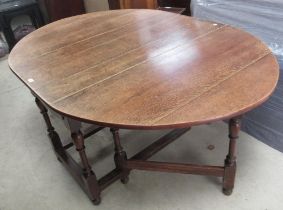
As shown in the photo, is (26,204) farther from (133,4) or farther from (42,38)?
(133,4)

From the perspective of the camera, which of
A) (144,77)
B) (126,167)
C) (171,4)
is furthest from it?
(171,4)

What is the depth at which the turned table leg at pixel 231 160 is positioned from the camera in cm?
123

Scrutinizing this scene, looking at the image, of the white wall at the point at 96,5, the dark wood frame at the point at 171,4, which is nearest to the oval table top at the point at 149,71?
the dark wood frame at the point at 171,4

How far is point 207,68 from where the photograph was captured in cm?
121

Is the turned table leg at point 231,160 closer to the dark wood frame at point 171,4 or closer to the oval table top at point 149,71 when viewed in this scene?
the oval table top at point 149,71

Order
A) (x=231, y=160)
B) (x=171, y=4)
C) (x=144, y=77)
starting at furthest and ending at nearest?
1. (x=171, y=4)
2. (x=231, y=160)
3. (x=144, y=77)

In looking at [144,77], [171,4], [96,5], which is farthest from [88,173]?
[96,5]

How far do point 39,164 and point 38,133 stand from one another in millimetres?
339

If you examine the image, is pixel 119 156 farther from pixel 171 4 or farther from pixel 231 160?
pixel 171 4

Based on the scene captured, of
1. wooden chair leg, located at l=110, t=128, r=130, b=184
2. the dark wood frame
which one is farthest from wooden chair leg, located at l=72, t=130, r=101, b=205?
the dark wood frame

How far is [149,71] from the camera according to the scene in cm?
124

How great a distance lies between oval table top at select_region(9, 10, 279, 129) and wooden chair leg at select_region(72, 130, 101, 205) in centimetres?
23

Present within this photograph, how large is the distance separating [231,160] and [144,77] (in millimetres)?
580

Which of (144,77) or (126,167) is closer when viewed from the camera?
(144,77)
